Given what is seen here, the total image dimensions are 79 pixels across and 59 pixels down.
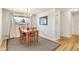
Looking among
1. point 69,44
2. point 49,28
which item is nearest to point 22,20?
point 49,28

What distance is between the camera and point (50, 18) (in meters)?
1.86

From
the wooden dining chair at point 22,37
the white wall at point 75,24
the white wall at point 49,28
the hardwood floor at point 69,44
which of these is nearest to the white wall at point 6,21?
the wooden dining chair at point 22,37

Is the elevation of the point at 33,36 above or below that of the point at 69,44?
above

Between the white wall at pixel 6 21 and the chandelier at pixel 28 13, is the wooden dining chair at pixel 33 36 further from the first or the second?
the white wall at pixel 6 21

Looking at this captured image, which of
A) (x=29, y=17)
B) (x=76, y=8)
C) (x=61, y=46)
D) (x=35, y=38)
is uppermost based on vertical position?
(x=76, y=8)

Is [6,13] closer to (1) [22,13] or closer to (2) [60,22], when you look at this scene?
(1) [22,13]

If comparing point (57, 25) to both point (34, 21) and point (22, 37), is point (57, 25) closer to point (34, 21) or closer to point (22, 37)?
point (34, 21)

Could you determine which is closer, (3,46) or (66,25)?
(3,46)

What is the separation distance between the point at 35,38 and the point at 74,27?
814mm

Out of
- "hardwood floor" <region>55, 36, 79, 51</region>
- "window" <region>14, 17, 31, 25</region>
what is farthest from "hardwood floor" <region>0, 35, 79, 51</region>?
"window" <region>14, 17, 31, 25</region>

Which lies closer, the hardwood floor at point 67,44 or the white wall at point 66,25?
the hardwood floor at point 67,44
